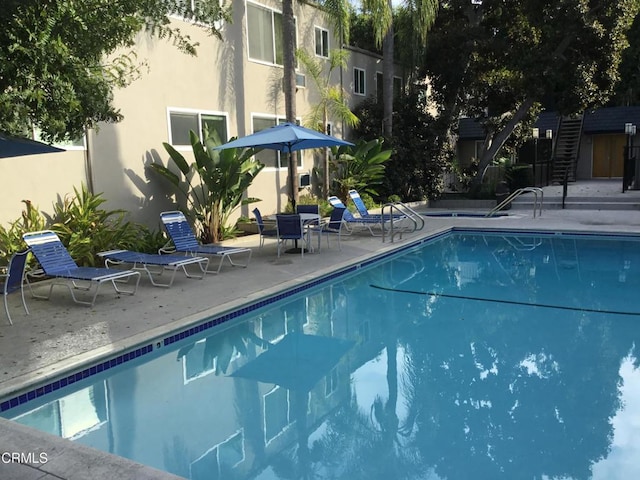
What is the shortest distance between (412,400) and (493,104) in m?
18.1

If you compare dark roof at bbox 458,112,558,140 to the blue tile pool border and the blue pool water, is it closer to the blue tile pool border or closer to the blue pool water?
the blue tile pool border

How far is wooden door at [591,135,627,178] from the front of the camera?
90.4ft

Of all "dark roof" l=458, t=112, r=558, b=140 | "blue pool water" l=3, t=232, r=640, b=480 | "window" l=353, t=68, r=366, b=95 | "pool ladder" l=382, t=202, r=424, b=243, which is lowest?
"blue pool water" l=3, t=232, r=640, b=480

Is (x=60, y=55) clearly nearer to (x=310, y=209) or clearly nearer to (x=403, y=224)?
(x=310, y=209)

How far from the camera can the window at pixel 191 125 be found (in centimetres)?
1216

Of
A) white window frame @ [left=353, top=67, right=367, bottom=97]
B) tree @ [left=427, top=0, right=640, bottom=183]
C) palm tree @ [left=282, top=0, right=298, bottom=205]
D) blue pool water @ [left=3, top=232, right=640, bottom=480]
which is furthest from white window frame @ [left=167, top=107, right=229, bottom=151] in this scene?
tree @ [left=427, top=0, right=640, bottom=183]

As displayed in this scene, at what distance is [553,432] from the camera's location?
425 centimetres

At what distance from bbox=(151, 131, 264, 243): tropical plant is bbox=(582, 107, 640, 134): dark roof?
2098cm

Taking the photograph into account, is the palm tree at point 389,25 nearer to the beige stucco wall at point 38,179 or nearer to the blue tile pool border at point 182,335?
the blue tile pool border at point 182,335

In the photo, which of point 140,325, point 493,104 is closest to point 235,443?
point 140,325

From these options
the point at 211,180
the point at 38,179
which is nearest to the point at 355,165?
the point at 211,180

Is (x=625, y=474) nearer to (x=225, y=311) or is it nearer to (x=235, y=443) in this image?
(x=235, y=443)

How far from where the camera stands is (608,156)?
91.2 feet

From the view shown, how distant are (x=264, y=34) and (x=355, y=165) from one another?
4941 millimetres
